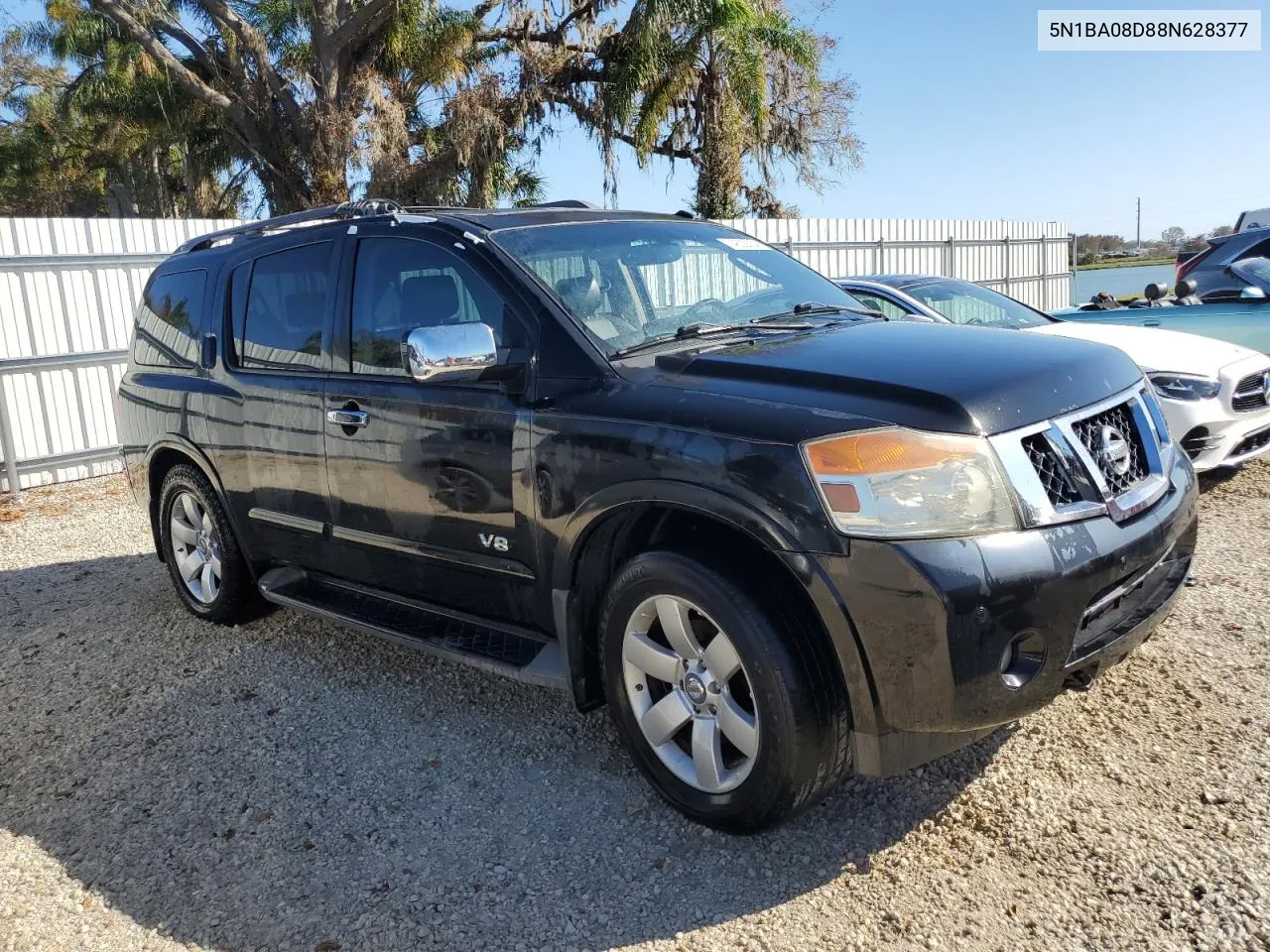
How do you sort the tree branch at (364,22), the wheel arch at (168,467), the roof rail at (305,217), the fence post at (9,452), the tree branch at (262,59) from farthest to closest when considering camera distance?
the tree branch at (262,59)
the tree branch at (364,22)
the fence post at (9,452)
the wheel arch at (168,467)
the roof rail at (305,217)

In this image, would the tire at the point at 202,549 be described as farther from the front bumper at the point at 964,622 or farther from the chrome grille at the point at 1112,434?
the chrome grille at the point at 1112,434

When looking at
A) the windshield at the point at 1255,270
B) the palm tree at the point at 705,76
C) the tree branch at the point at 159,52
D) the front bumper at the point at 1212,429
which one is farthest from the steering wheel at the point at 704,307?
the tree branch at the point at 159,52

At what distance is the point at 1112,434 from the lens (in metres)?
2.86

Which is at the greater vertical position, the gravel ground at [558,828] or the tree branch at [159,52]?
the tree branch at [159,52]

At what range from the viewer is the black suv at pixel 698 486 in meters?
2.46

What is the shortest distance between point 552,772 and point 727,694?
90 cm

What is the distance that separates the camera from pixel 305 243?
4.18 meters

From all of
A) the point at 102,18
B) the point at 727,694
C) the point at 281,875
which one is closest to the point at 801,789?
the point at 727,694

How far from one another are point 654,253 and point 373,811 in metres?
2.25

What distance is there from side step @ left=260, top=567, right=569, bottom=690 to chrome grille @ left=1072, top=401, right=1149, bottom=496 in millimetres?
1708

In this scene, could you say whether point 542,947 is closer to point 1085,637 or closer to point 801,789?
point 801,789

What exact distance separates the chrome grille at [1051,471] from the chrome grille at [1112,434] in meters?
0.15

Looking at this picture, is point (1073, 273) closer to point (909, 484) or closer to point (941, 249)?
point (941, 249)

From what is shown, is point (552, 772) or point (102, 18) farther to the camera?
point (102, 18)
